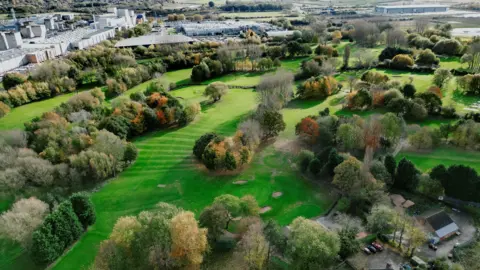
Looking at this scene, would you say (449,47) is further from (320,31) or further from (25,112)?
(25,112)

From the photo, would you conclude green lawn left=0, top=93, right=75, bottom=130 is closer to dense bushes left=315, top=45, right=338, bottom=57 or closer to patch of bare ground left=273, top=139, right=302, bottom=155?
patch of bare ground left=273, top=139, right=302, bottom=155

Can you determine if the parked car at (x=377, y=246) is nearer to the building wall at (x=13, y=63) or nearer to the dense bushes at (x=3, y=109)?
the dense bushes at (x=3, y=109)

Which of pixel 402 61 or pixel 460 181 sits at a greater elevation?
pixel 402 61

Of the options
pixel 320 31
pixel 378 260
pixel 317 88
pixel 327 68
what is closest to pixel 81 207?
pixel 378 260

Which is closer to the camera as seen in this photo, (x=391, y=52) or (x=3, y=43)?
(x=391, y=52)

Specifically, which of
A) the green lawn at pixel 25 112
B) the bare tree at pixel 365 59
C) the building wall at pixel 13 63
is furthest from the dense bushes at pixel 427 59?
the building wall at pixel 13 63

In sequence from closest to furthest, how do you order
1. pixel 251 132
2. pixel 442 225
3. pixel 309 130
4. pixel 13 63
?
pixel 442 225 → pixel 251 132 → pixel 309 130 → pixel 13 63

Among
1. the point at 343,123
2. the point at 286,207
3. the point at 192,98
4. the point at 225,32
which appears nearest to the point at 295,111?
the point at 343,123

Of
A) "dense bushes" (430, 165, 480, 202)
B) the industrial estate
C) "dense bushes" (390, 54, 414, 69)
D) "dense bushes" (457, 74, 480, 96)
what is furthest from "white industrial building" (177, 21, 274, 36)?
"dense bushes" (430, 165, 480, 202)
